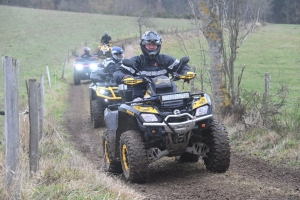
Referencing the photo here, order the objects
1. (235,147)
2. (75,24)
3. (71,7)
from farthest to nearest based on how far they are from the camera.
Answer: (71,7) → (75,24) → (235,147)

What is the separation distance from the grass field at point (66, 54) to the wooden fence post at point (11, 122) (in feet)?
0.52

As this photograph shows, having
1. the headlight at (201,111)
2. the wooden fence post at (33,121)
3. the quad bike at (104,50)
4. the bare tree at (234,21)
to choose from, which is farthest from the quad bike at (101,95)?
the quad bike at (104,50)

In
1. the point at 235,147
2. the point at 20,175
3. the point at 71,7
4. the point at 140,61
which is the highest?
the point at 71,7

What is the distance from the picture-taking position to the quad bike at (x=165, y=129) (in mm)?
6141

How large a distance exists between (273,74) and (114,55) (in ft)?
60.9

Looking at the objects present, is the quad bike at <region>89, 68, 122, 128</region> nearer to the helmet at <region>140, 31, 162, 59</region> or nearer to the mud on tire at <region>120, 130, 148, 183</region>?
the helmet at <region>140, 31, 162, 59</region>

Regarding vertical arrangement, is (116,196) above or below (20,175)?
below

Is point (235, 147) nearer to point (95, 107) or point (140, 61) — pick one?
point (140, 61)

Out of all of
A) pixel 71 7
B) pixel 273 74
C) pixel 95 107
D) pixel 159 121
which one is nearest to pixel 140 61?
pixel 159 121

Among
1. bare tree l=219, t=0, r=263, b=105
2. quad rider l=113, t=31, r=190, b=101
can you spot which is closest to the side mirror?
quad rider l=113, t=31, r=190, b=101

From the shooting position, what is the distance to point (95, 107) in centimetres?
1228

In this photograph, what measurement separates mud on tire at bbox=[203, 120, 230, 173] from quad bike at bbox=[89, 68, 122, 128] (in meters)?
5.39

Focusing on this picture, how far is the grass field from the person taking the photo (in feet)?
17.8

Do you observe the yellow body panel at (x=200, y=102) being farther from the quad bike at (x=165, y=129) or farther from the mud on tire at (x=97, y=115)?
the mud on tire at (x=97, y=115)
